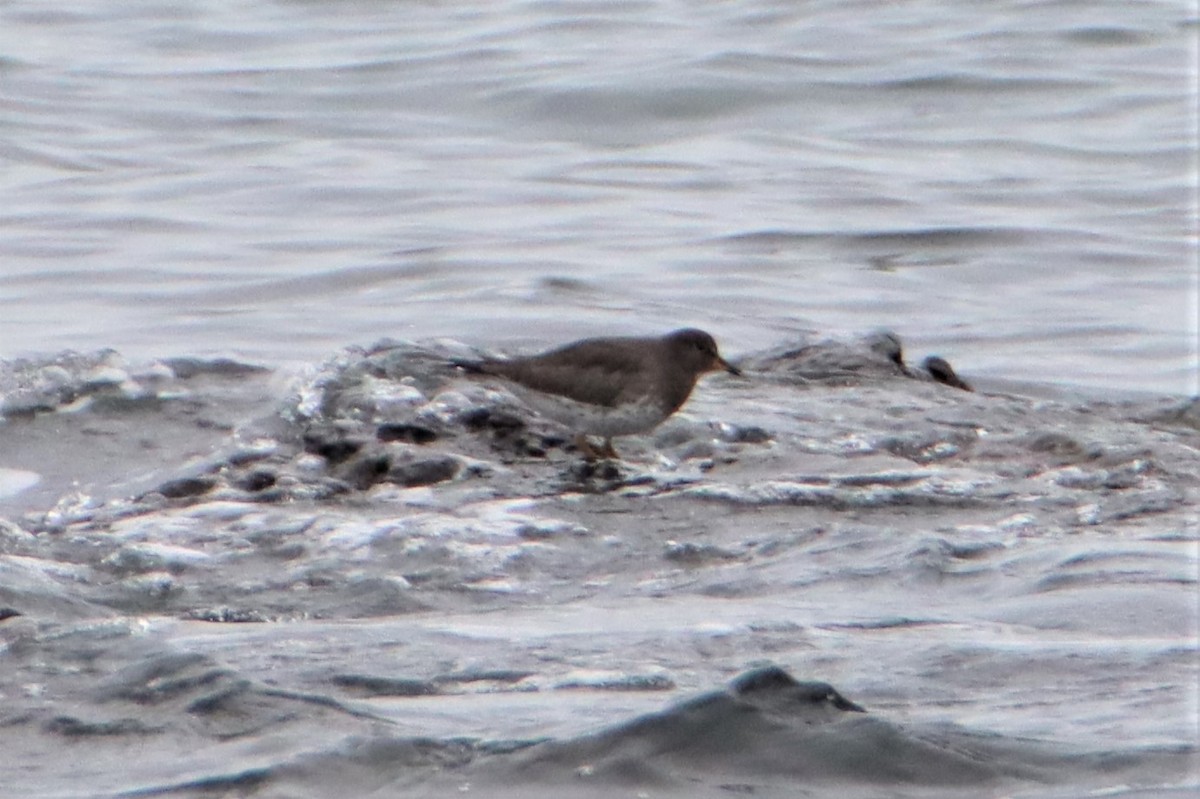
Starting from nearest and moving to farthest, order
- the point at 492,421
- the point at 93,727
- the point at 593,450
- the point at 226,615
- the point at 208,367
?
the point at 93,727 → the point at 226,615 → the point at 593,450 → the point at 492,421 → the point at 208,367

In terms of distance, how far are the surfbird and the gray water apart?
18cm

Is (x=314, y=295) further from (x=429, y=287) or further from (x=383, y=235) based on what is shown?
(x=383, y=235)

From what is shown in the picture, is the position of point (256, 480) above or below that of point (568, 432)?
above

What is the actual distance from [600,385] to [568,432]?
38 cm

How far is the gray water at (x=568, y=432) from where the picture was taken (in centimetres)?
399

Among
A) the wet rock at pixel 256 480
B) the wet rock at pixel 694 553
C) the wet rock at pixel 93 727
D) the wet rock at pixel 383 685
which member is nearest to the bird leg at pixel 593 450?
the wet rock at pixel 256 480

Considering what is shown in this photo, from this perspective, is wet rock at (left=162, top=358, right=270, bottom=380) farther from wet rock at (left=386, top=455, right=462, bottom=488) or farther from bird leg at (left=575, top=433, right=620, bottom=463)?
wet rock at (left=386, top=455, right=462, bottom=488)

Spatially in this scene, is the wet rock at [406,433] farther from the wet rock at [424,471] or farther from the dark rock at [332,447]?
the wet rock at [424,471]

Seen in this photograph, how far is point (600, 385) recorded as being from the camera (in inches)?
290

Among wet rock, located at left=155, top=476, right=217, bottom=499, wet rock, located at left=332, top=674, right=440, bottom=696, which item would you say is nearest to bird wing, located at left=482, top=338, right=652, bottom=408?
wet rock, located at left=155, top=476, right=217, bottom=499

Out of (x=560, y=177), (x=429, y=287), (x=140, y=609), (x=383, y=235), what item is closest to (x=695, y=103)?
(x=560, y=177)

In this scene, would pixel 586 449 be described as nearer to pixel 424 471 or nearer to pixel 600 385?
pixel 600 385

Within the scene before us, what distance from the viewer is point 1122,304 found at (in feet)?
33.5

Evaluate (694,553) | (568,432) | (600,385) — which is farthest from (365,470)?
(694,553)
